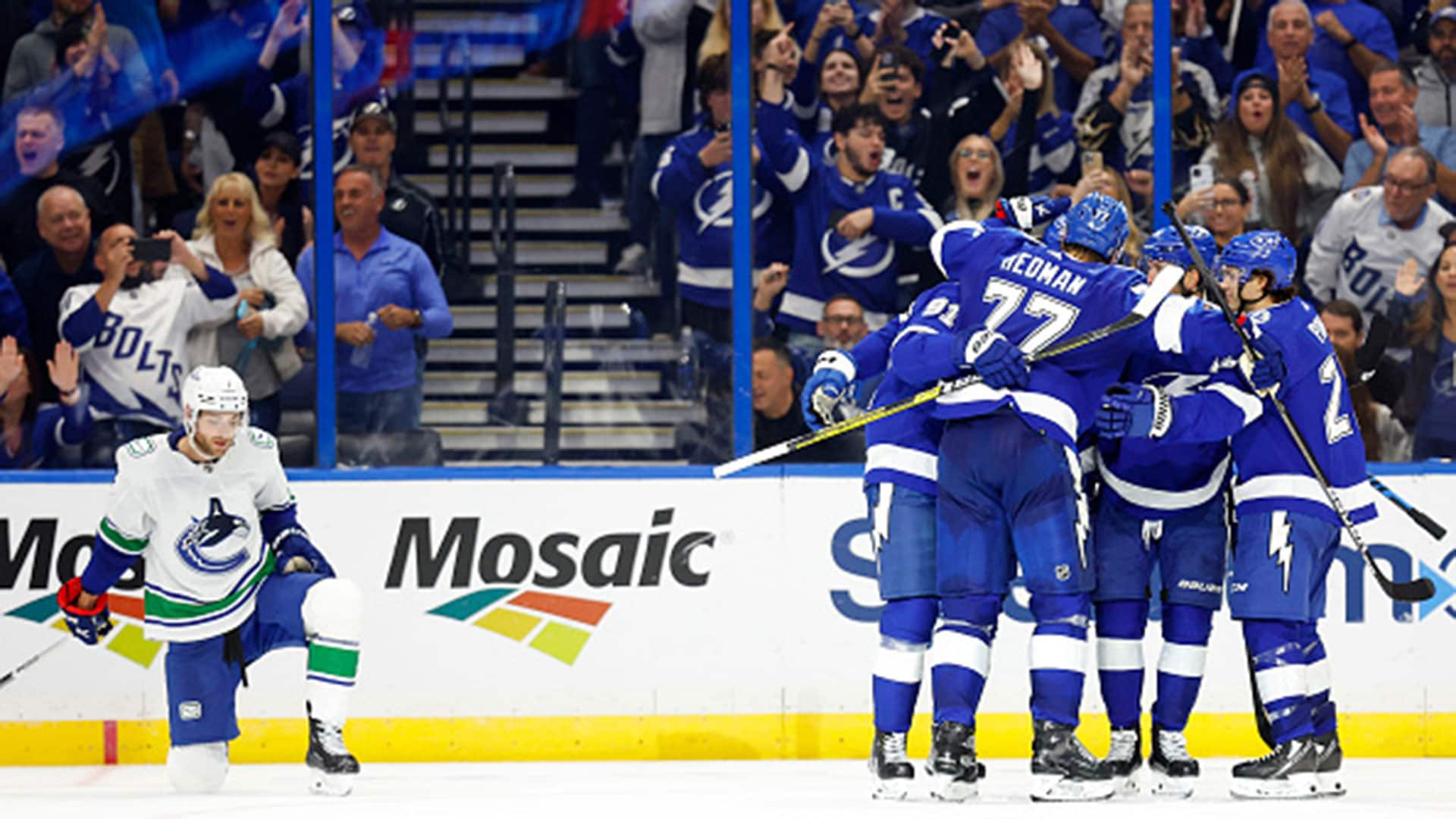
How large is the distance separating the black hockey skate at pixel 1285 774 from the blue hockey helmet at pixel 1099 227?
1.22m

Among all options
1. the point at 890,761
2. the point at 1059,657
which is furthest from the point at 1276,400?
the point at 890,761

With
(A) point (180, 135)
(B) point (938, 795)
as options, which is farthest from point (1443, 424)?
(A) point (180, 135)

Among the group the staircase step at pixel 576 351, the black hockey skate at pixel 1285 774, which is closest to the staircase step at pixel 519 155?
the staircase step at pixel 576 351

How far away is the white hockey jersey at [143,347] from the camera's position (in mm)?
6645

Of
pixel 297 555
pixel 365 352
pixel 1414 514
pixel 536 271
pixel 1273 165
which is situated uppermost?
pixel 1273 165

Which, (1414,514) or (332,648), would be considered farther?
(1414,514)

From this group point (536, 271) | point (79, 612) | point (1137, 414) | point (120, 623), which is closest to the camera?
point (1137, 414)

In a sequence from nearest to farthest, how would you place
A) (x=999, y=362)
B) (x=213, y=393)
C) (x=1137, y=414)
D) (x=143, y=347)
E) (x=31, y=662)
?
(x=999, y=362) → (x=1137, y=414) → (x=213, y=393) → (x=31, y=662) → (x=143, y=347)

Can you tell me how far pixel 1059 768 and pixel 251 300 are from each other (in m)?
2.93

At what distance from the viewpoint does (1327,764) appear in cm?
530

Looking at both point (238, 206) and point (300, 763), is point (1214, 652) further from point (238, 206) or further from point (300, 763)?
point (238, 206)

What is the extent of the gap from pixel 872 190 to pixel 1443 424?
6.09 ft

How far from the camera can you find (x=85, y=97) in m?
6.72

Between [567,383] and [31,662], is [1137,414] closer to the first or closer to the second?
[567,383]
